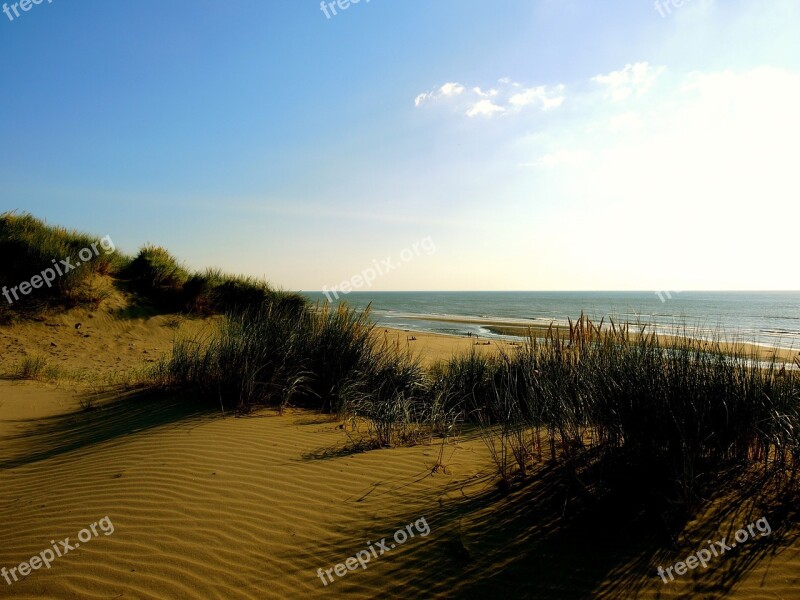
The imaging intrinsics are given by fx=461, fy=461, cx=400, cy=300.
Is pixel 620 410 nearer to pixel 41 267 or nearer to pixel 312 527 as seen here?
pixel 312 527

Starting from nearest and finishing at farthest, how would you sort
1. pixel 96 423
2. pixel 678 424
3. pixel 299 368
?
pixel 678 424 → pixel 96 423 → pixel 299 368

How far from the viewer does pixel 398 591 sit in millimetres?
2934

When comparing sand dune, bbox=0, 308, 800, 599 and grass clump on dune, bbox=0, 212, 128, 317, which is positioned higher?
grass clump on dune, bbox=0, 212, 128, 317

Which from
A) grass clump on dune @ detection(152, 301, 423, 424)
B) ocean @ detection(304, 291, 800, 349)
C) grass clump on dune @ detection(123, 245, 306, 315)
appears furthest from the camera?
grass clump on dune @ detection(123, 245, 306, 315)

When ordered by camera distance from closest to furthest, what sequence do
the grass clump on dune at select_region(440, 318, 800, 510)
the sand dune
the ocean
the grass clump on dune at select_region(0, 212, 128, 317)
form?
the sand dune, the grass clump on dune at select_region(440, 318, 800, 510), the grass clump on dune at select_region(0, 212, 128, 317), the ocean

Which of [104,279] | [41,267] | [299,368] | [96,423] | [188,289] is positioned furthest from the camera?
[188,289]

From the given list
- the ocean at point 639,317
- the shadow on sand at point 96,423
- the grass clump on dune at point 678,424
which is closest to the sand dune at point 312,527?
the shadow on sand at point 96,423

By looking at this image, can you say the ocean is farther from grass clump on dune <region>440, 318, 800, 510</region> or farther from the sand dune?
the sand dune

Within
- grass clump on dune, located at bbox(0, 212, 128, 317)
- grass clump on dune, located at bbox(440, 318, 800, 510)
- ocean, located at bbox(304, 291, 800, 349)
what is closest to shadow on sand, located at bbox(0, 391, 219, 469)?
ocean, located at bbox(304, 291, 800, 349)

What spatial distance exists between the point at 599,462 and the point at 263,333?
5.77 metres

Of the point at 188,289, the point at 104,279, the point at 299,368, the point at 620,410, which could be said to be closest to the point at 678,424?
the point at 620,410

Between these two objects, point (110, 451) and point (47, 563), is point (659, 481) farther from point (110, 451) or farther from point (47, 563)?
point (110, 451)

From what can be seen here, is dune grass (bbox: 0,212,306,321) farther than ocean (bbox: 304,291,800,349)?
No

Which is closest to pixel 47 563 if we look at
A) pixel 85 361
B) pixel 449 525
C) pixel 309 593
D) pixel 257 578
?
pixel 257 578
